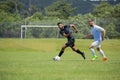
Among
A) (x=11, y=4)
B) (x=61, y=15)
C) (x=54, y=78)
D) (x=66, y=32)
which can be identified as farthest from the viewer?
(x=11, y=4)

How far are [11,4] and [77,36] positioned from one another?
43.3m

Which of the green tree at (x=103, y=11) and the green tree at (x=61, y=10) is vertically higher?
the green tree at (x=103, y=11)

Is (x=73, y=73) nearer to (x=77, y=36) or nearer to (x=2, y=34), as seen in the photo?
(x=77, y=36)

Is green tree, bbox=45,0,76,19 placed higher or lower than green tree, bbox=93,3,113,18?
lower

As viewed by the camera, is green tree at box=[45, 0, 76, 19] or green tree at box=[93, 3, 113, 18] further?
green tree at box=[45, 0, 76, 19]

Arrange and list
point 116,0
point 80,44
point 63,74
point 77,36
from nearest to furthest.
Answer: point 63,74
point 80,44
point 77,36
point 116,0

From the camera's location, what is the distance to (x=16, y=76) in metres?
12.9

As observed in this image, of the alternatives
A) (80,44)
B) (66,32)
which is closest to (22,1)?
(80,44)

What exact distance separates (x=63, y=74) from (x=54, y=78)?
44.1 inches

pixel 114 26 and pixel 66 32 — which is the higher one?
pixel 66 32

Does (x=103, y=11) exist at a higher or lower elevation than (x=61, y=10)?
higher

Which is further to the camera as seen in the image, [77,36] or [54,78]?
[77,36]

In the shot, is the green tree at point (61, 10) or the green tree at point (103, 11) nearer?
the green tree at point (103, 11)

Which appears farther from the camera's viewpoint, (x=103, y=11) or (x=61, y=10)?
(x=61, y=10)
